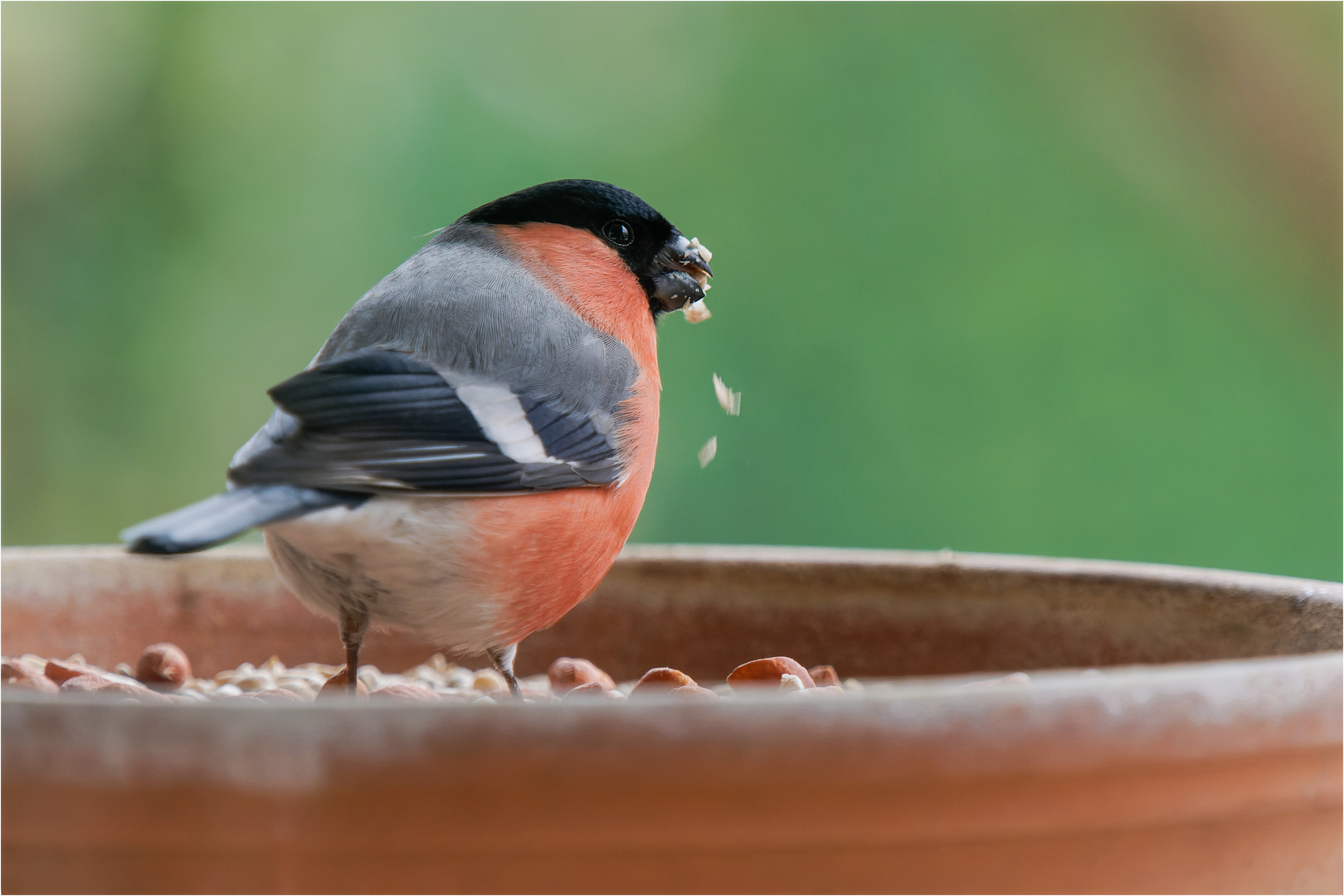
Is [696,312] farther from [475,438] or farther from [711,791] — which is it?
[711,791]

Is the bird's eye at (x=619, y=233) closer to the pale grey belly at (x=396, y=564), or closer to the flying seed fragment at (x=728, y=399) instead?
the flying seed fragment at (x=728, y=399)

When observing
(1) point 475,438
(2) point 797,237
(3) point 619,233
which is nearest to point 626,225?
(3) point 619,233

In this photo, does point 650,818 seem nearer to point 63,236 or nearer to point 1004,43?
point 1004,43

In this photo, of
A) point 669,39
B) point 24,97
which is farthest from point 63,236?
point 669,39

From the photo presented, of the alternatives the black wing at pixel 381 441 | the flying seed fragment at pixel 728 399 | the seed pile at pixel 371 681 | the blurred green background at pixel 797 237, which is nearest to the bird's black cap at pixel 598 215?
the flying seed fragment at pixel 728 399

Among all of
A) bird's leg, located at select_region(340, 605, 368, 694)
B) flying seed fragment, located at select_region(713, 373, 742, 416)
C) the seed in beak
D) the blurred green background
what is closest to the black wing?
bird's leg, located at select_region(340, 605, 368, 694)

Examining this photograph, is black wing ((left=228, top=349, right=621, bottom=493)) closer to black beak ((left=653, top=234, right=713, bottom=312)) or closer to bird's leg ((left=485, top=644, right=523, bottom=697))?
bird's leg ((left=485, top=644, right=523, bottom=697))
